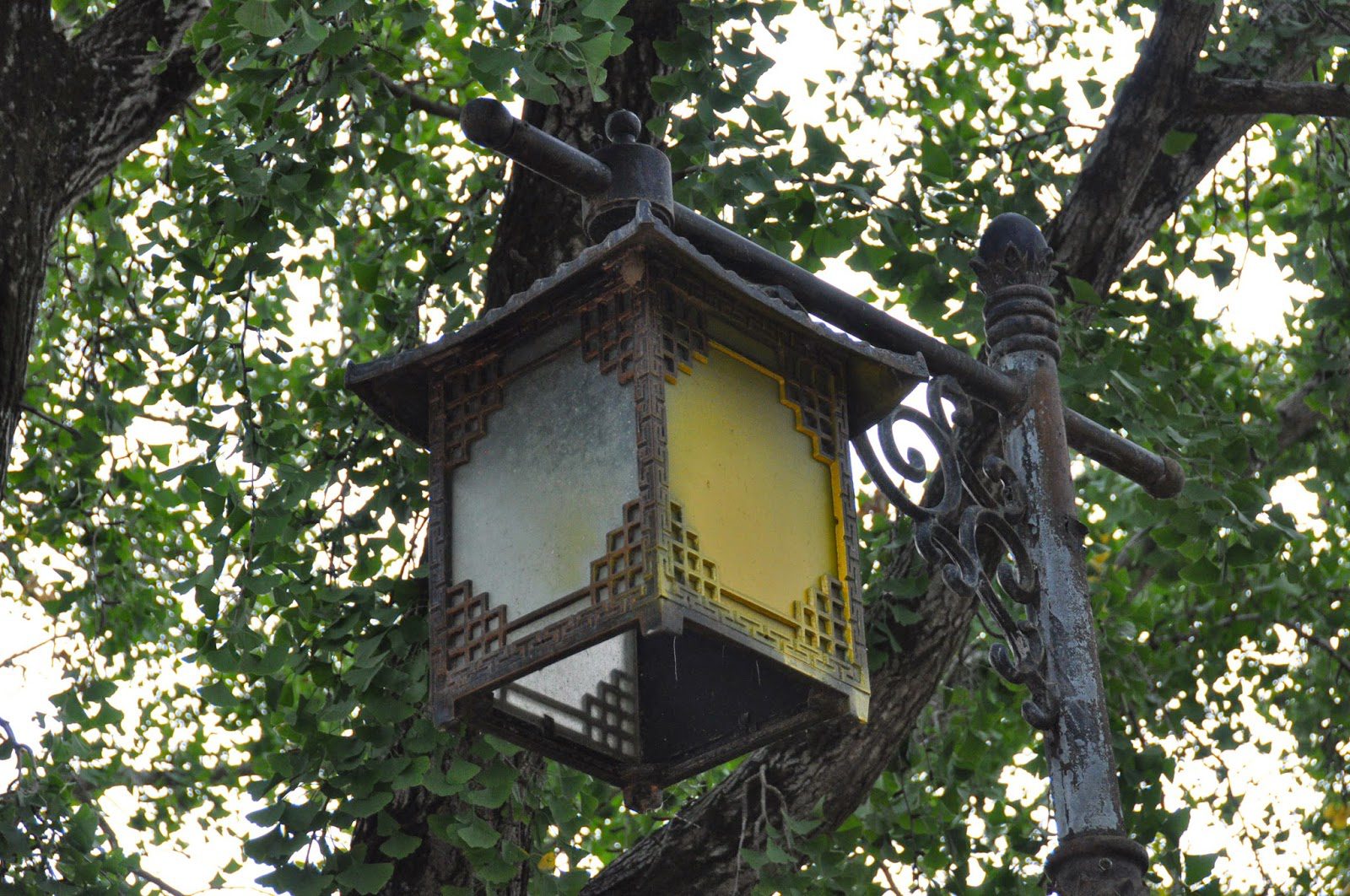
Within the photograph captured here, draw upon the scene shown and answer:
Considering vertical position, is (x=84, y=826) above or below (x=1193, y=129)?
below

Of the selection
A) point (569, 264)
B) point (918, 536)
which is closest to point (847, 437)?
point (918, 536)

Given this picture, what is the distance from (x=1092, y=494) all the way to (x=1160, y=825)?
3.01m

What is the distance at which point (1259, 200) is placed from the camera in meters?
A: 9.27

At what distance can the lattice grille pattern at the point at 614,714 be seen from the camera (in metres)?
3.60

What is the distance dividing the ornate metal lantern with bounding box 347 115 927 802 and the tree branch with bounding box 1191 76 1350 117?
107 inches

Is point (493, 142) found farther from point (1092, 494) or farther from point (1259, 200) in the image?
point (1259, 200)

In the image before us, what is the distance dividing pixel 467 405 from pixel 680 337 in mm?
483

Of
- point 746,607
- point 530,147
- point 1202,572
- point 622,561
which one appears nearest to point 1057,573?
point 746,607

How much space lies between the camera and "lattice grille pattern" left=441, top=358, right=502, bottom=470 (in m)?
3.51

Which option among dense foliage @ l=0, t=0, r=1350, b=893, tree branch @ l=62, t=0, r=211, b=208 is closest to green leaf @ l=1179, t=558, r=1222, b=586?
dense foliage @ l=0, t=0, r=1350, b=893

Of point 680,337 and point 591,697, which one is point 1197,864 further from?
point 680,337

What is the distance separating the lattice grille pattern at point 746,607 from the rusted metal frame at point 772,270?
1.97ft

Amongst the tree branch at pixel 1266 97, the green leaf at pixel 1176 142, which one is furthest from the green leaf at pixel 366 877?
the tree branch at pixel 1266 97

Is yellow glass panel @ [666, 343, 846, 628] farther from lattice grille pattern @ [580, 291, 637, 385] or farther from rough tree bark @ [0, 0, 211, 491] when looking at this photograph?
rough tree bark @ [0, 0, 211, 491]
